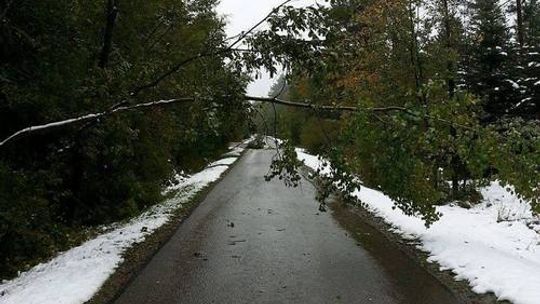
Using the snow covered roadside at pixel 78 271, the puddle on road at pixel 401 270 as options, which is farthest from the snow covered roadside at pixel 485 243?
the snow covered roadside at pixel 78 271

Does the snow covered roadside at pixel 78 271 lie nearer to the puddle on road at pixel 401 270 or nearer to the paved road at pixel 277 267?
→ the paved road at pixel 277 267

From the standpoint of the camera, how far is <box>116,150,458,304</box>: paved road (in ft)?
24.5

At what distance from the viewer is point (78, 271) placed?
27.7 feet

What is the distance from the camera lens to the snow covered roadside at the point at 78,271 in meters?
7.22

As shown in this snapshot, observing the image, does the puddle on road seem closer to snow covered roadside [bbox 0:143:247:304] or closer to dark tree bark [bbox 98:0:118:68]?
snow covered roadside [bbox 0:143:247:304]

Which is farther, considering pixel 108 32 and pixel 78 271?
pixel 108 32

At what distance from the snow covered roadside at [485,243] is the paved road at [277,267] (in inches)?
25.2

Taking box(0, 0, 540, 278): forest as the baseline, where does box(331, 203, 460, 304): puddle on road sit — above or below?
below

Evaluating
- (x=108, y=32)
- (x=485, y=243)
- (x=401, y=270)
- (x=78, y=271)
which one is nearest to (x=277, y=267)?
(x=401, y=270)

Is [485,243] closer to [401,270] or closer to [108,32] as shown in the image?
[401,270]

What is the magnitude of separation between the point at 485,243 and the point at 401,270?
9.46 feet

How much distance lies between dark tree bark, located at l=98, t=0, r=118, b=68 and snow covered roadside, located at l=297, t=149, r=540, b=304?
550 cm

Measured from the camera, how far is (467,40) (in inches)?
858

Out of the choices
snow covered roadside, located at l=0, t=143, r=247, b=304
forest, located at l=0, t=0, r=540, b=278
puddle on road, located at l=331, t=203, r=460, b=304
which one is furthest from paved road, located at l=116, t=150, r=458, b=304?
forest, located at l=0, t=0, r=540, b=278
